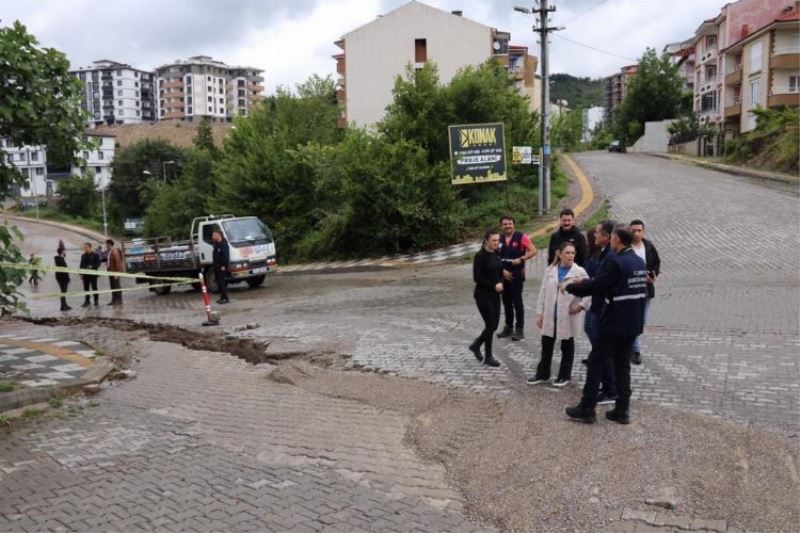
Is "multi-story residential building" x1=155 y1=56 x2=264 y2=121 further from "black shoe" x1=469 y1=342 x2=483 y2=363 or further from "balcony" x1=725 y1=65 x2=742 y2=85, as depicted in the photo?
"black shoe" x1=469 y1=342 x2=483 y2=363

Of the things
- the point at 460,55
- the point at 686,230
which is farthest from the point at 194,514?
the point at 460,55

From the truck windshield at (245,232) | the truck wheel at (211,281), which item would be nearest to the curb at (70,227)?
the truck wheel at (211,281)

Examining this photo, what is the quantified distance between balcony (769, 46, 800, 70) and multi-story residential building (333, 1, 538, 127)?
16866mm

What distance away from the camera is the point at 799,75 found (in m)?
46.3

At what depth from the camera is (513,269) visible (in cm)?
962

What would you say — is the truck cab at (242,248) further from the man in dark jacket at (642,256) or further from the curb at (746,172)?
the curb at (746,172)

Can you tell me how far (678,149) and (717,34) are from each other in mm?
15508

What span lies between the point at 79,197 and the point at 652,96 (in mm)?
72277

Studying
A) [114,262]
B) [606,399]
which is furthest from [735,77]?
[606,399]

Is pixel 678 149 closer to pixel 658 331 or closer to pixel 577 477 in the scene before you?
pixel 658 331

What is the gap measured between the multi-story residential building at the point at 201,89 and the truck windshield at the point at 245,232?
139783 millimetres

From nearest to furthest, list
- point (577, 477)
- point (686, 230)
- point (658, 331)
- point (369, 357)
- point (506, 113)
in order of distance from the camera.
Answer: point (577, 477) < point (369, 357) < point (658, 331) < point (686, 230) < point (506, 113)

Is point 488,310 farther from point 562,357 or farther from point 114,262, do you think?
point 114,262

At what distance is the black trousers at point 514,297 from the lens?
31.6 ft
